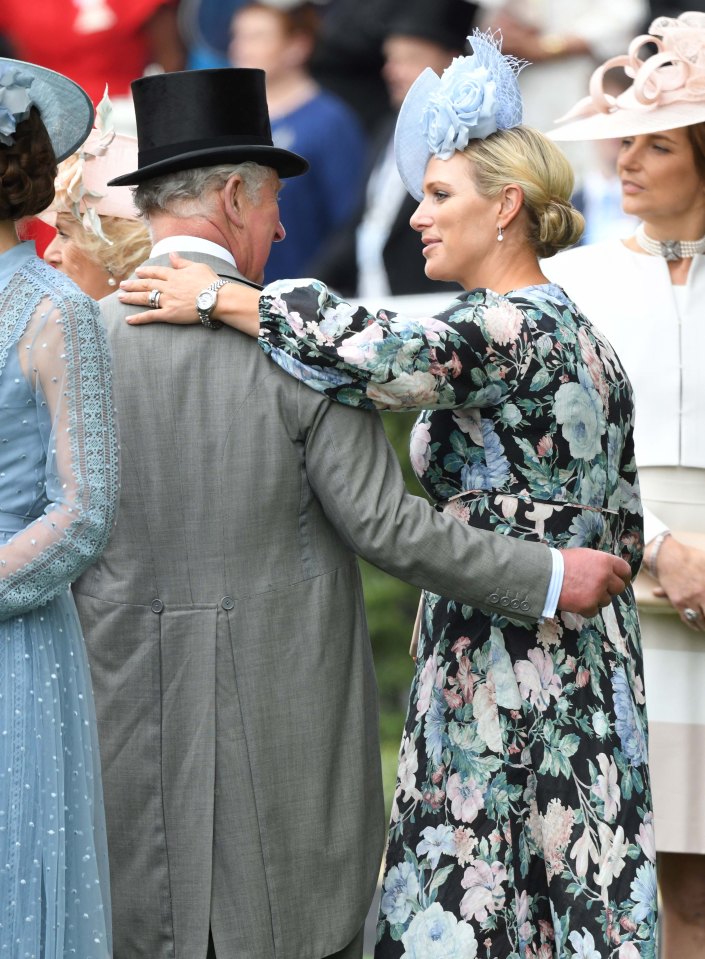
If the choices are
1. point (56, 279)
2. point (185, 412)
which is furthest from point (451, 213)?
point (56, 279)

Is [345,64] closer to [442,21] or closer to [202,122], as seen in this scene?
[442,21]

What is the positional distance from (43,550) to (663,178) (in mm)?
2159

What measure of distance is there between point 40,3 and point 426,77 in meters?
3.40

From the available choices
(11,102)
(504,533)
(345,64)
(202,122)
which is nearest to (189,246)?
(202,122)

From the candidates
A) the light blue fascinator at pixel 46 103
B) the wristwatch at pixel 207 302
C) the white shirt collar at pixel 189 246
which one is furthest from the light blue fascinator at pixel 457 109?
the light blue fascinator at pixel 46 103

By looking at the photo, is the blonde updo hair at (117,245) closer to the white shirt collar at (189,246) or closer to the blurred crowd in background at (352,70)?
the white shirt collar at (189,246)

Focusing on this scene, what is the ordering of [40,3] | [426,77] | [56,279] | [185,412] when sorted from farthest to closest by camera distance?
[40,3] < [426,77] < [185,412] < [56,279]

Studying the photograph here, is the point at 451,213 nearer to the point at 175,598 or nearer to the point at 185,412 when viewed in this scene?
the point at 185,412

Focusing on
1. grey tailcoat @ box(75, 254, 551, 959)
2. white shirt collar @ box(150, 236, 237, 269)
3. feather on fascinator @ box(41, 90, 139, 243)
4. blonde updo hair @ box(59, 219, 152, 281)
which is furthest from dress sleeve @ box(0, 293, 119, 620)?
blonde updo hair @ box(59, 219, 152, 281)

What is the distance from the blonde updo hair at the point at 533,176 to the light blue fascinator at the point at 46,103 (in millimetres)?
816

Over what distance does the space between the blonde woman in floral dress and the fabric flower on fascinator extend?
478 mm

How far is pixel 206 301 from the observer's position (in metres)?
2.52

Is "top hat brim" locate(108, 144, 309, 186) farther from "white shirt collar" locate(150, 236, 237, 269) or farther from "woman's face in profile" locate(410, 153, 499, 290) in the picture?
"woman's face in profile" locate(410, 153, 499, 290)

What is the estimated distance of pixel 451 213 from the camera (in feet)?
9.39
